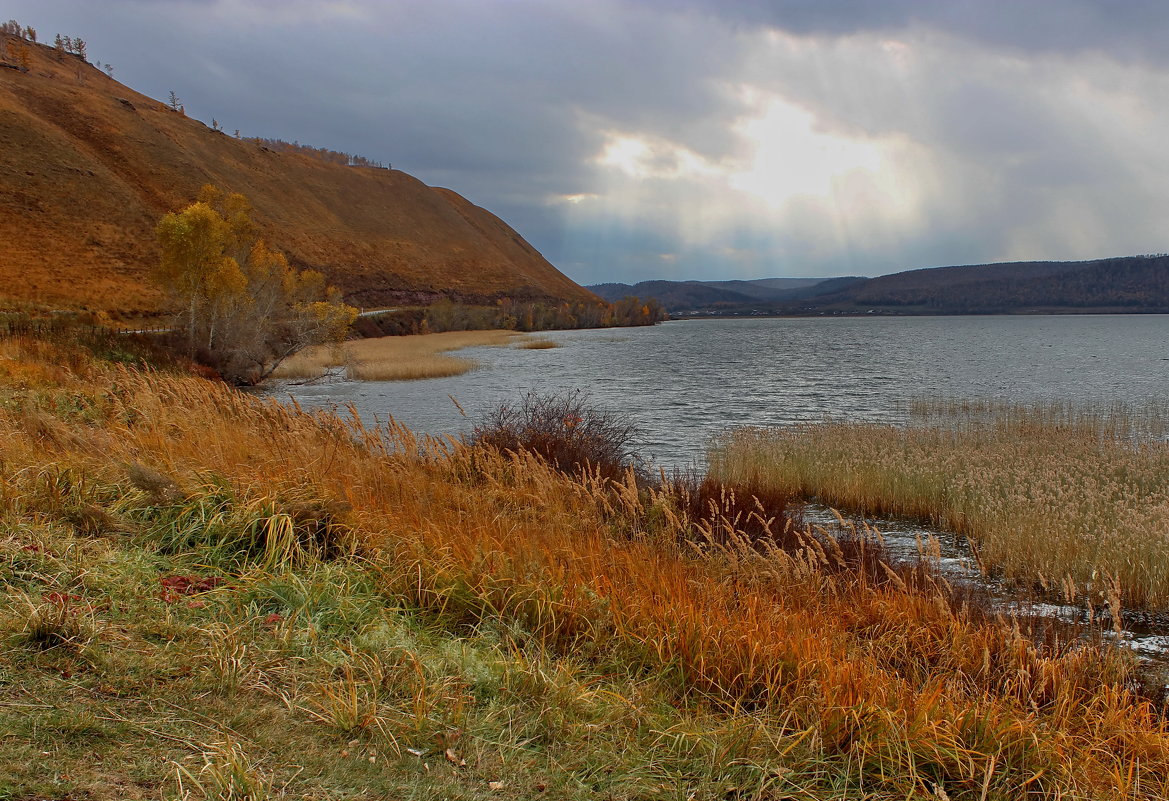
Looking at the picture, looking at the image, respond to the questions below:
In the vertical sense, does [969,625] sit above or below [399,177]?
below

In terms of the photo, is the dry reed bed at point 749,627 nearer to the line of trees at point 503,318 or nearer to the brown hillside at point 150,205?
the brown hillside at point 150,205

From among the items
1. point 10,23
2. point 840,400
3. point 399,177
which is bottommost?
point 840,400

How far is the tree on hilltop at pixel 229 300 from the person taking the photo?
3169 cm

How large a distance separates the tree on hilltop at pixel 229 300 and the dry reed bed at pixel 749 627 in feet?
84.5

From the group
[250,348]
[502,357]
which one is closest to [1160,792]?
[250,348]

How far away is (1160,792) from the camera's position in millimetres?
3984

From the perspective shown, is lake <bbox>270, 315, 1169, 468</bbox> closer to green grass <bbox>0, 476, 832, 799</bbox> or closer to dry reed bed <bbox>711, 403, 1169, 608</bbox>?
dry reed bed <bbox>711, 403, 1169, 608</bbox>

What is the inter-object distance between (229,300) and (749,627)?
1307 inches

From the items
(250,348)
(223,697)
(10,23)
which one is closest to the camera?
(223,697)

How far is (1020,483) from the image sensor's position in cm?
1154

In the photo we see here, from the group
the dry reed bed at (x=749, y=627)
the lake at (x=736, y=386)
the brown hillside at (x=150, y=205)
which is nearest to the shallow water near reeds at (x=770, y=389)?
the lake at (x=736, y=386)

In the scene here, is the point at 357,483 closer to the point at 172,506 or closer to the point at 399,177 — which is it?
the point at 172,506

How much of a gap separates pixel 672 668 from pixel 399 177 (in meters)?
188

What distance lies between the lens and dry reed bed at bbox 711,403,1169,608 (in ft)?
26.9
